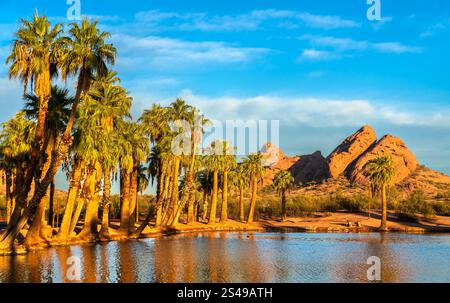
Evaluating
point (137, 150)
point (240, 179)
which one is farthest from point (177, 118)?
point (240, 179)

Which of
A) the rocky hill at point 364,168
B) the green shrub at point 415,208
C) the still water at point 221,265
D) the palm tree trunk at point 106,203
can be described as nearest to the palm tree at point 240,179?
the green shrub at point 415,208

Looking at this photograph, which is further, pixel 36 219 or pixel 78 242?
pixel 78 242

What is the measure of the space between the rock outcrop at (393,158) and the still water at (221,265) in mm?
138223

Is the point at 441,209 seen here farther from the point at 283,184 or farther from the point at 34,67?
the point at 34,67

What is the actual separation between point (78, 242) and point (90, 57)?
56.4 feet

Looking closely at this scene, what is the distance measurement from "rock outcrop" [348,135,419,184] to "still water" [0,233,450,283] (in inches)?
5442

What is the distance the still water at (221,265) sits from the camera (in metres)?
25.8

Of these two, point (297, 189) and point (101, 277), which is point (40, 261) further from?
point (297, 189)

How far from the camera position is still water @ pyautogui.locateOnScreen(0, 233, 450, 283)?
2578 centimetres

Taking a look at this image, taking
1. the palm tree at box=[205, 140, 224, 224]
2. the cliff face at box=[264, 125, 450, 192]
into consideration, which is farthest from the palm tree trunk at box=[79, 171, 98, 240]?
the cliff face at box=[264, 125, 450, 192]

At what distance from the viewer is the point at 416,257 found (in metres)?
38.0
